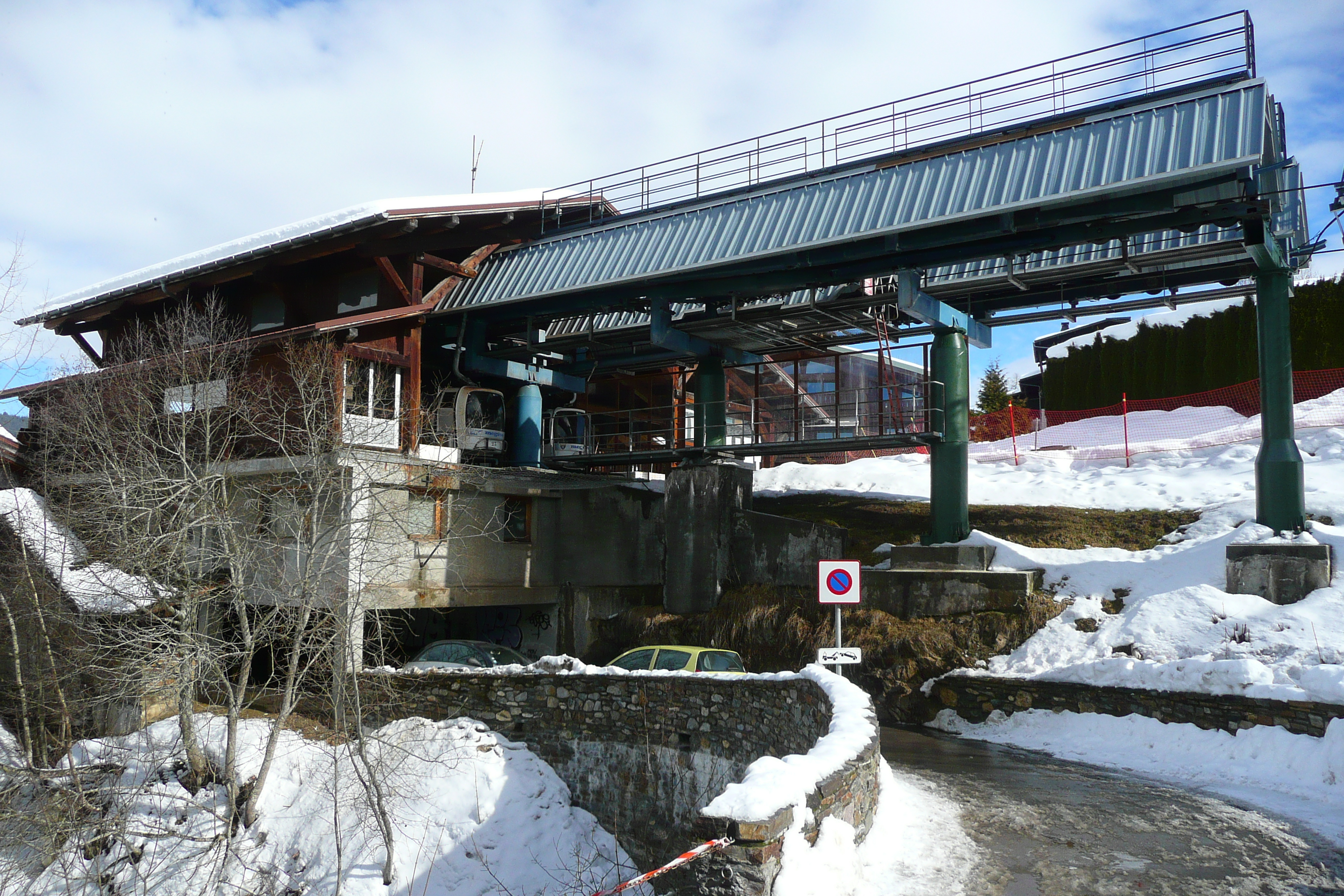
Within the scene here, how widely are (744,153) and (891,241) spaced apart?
5273mm

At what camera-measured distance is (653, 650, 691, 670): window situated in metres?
16.3

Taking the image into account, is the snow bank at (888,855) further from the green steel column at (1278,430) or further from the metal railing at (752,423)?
the metal railing at (752,423)

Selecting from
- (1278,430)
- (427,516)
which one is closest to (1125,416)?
(1278,430)

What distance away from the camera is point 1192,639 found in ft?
52.1

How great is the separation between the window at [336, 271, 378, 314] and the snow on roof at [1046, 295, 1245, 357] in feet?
88.3

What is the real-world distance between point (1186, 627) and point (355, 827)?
45.0 feet

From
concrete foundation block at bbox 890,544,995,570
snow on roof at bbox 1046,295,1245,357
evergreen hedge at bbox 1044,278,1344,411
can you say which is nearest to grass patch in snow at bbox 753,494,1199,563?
concrete foundation block at bbox 890,544,995,570

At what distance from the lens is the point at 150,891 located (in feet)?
47.6

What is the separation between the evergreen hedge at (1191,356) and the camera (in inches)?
1238

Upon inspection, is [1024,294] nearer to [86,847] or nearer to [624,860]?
[624,860]

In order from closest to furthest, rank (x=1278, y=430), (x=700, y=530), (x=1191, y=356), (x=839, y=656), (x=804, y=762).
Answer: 1. (x=804, y=762)
2. (x=839, y=656)
3. (x=1278, y=430)
4. (x=700, y=530)
5. (x=1191, y=356)

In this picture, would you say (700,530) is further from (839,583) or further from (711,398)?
(839,583)

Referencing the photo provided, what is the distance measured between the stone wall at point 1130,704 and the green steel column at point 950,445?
4430 mm

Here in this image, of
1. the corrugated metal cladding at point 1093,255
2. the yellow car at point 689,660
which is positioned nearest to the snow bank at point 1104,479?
the corrugated metal cladding at point 1093,255
